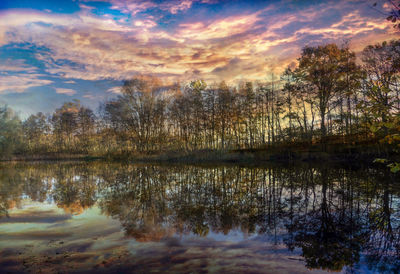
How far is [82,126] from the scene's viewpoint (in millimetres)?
78250

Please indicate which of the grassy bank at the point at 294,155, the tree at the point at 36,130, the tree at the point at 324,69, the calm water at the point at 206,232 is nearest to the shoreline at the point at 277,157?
the grassy bank at the point at 294,155

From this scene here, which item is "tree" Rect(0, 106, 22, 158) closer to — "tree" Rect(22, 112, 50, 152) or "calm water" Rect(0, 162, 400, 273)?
"tree" Rect(22, 112, 50, 152)

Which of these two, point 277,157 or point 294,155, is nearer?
point 294,155

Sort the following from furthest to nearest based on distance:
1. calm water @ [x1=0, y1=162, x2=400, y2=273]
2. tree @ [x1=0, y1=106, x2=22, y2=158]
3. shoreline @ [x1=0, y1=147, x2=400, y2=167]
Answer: tree @ [x1=0, y1=106, x2=22, y2=158], shoreline @ [x1=0, y1=147, x2=400, y2=167], calm water @ [x1=0, y1=162, x2=400, y2=273]

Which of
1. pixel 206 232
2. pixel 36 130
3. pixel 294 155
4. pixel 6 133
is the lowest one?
pixel 206 232

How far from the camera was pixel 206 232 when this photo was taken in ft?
22.7

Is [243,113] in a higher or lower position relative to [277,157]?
higher

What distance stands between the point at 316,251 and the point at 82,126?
83886 mm

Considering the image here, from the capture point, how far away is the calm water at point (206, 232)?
495 cm

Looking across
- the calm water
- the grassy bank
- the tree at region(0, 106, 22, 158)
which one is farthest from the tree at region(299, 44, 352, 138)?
the tree at region(0, 106, 22, 158)

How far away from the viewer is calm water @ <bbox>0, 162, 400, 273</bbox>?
495 centimetres

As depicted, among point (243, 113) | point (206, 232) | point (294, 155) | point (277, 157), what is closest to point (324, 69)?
point (294, 155)

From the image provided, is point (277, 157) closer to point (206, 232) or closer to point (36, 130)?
point (206, 232)

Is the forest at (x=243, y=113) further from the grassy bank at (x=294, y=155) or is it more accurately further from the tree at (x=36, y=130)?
the tree at (x=36, y=130)
